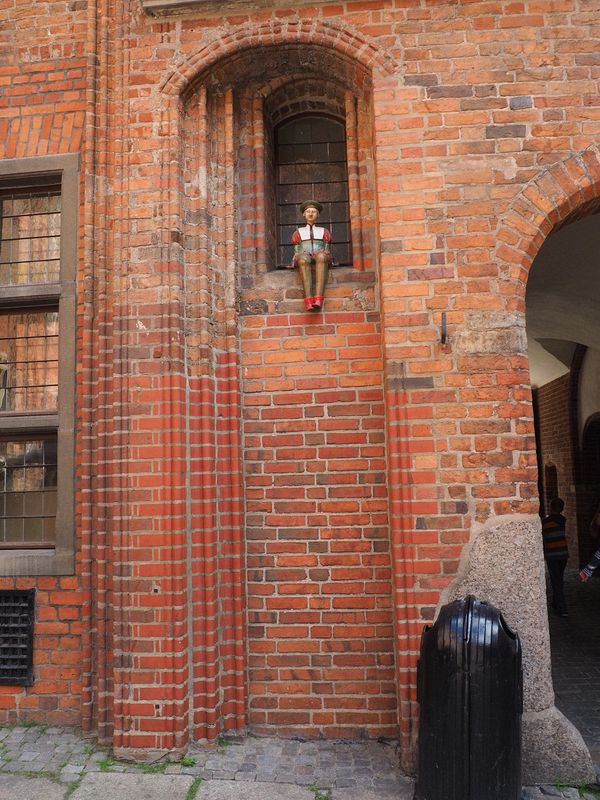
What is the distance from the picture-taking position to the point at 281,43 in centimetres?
395

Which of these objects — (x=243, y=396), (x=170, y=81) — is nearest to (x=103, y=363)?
(x=243, y=396)

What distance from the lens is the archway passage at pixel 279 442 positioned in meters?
3.75

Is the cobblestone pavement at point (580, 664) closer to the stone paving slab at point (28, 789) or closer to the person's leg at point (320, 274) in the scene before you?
the stone paving slab at point (28, 789)

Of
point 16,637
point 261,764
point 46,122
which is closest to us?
point 261,764

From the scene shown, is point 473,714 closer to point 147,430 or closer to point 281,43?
point 147,430

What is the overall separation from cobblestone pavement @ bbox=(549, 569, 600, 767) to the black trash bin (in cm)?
109

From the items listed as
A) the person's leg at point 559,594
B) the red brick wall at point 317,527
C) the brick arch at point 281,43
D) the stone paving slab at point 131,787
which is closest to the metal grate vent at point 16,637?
the stone paving slab at point 131,787

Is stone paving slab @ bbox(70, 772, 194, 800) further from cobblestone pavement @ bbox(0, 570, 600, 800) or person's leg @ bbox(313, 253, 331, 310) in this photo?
person's leg @ bbox(313, 253, 331, 310)

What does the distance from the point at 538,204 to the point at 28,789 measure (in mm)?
4527

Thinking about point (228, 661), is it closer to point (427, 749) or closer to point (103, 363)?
point (427, 749)

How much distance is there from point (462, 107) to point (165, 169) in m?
1.99

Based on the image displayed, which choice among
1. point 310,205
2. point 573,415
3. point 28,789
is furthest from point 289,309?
point 573,415

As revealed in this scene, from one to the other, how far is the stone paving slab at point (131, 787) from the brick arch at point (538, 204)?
3515 millimetres

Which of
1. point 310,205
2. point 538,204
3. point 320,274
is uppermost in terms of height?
point 310,205
